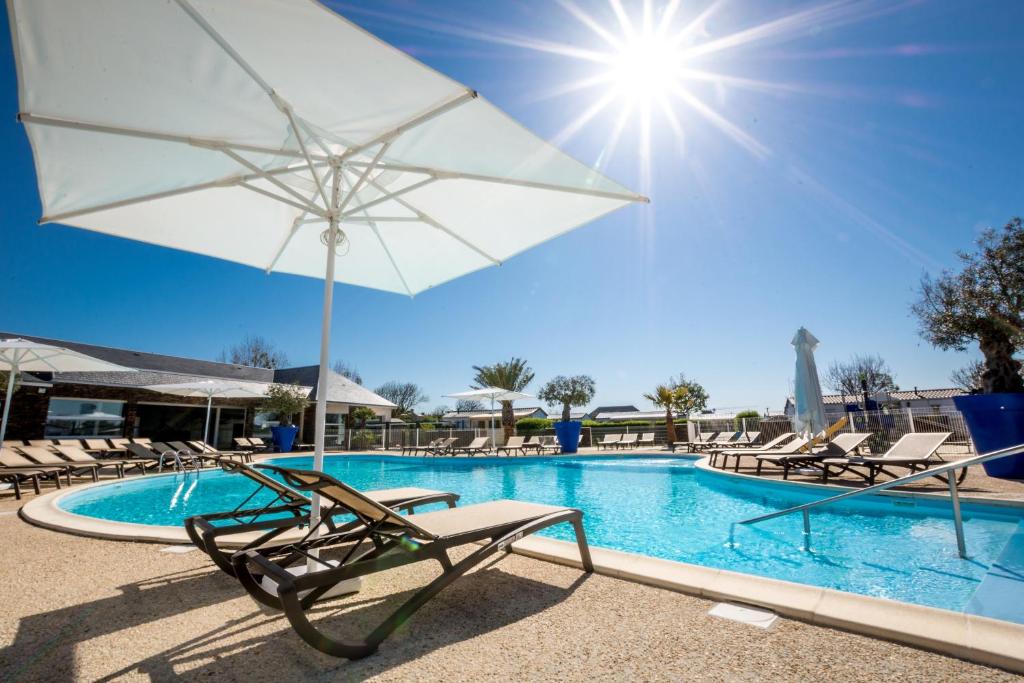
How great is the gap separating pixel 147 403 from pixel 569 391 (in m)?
43.5

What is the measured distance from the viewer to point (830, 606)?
2.33m

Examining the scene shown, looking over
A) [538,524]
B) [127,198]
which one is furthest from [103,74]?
[538,524]

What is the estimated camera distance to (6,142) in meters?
10.7

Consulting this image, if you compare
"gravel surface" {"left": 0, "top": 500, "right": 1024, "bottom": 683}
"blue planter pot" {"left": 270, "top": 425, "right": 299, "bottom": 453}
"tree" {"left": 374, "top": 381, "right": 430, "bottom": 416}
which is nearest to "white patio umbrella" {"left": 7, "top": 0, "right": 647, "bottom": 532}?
"gravel surface" {"left": 0, "top": 500, "right": 1024, "bottom": 683}

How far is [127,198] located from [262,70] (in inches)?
81.8

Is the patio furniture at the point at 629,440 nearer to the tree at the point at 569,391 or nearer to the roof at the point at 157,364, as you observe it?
the roof at the point at 157,364

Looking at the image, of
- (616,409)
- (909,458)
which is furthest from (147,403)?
(616,409)

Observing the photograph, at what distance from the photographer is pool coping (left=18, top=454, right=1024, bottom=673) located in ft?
6.18

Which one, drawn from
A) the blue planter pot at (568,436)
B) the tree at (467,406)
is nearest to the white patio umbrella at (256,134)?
the blue planter pot at (568,436)

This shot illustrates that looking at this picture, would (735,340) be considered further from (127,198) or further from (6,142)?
(6,142)

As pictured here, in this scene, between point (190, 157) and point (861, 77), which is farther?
point (861, 77)

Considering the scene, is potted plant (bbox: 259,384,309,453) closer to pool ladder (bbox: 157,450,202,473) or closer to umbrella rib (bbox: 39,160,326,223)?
pool ladder (bbox: 157,450,202,473)

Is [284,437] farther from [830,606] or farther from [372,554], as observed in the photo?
[830,606]

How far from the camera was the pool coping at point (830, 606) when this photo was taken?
1.88m
